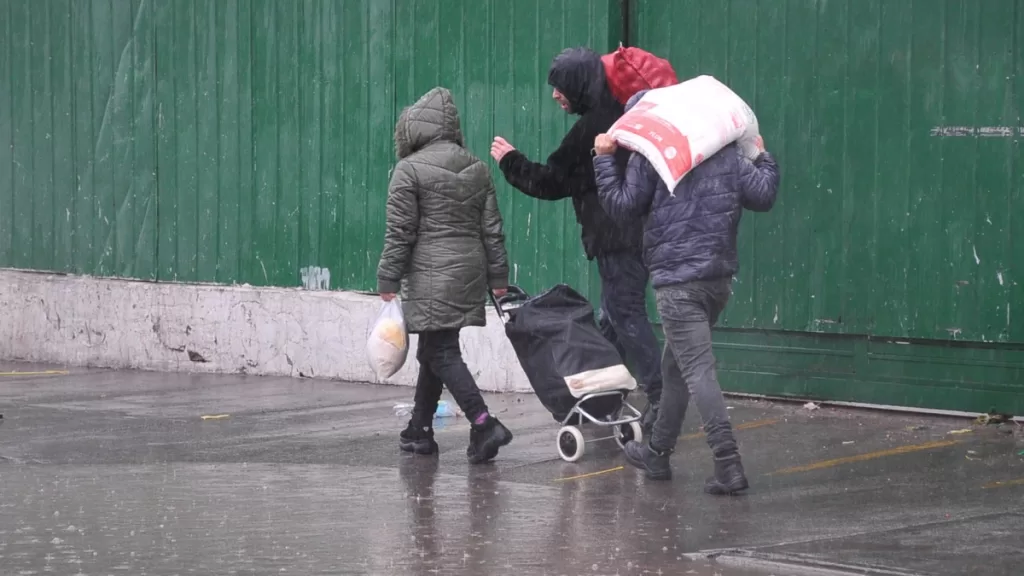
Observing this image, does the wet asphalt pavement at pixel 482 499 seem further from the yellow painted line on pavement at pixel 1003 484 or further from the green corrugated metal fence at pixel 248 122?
the green corrugated metal fence at pixel 248 122

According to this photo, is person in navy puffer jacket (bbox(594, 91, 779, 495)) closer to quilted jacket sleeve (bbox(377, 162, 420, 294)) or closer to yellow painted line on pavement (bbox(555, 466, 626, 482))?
yellow painted line on pavement (bbox(555, 466, 626, 482))

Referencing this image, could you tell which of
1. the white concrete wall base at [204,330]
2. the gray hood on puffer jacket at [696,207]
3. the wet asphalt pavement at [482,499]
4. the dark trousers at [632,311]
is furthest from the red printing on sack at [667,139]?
the white concrete wall base at [204,330]

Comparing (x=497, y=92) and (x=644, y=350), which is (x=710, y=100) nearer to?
(x=644, y=350)

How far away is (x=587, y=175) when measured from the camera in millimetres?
8734

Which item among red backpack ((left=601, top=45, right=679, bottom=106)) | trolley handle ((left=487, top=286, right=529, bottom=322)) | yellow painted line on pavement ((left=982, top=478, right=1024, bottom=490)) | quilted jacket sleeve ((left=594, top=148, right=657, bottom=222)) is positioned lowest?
yellow painted line on pavement ((left=982, top=478, right=1024, bottom=490))

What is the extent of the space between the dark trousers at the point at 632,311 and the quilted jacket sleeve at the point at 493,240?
0.53 m

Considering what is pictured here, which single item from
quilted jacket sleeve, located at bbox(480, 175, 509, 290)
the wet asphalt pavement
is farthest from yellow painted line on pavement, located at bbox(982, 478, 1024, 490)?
quilted jacket sleeve, located at bbox(480, 175, 509, 290)

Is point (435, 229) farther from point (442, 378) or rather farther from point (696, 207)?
point (696, 207)

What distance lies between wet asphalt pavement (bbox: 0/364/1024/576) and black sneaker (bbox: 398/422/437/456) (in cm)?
10

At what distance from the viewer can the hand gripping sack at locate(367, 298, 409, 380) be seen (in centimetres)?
859

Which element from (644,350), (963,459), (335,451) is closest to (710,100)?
(644,350)

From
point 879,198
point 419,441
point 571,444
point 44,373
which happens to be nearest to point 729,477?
point 571,444

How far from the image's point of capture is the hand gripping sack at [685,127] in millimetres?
7453

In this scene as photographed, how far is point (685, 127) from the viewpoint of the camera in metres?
7.51
